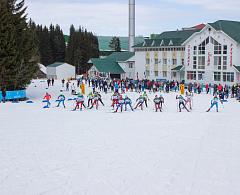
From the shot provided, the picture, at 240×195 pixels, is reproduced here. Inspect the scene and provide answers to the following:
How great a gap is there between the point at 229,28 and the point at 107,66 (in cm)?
2751

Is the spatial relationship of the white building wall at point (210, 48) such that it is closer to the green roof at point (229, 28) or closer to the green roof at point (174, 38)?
the green roof at point (229, 28)

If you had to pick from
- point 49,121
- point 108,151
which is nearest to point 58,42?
point 49,121

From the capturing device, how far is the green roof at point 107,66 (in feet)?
212

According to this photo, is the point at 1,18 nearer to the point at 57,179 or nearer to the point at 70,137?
the point at 70,137

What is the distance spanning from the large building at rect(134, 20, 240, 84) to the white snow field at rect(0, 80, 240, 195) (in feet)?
95.6

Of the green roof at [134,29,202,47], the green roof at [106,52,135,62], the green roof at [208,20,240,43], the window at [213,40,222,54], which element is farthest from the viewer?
the green roof at [106,52,135,62]

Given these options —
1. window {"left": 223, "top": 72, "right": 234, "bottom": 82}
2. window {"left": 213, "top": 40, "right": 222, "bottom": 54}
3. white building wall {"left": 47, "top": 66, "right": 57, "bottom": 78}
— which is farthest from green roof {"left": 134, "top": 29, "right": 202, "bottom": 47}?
white building wall {"left": 47, "top": 66, "right": 57, "bottom": 78}

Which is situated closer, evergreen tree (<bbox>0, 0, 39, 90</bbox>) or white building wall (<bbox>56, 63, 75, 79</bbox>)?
evergreen tree (<bbox>0, 0, 39, 90</bbox>)

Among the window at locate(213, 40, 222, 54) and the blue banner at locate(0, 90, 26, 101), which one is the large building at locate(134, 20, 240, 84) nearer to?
the window at locate(213, 40, 222, 54)

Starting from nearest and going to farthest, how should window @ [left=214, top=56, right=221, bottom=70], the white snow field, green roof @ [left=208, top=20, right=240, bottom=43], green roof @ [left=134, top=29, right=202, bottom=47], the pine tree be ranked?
the white snow field, the pine tree, green roof @ [left=208, top=20, right=240, bottom=43], window @ [left=214, top=56, right=221, bottom=70], green roof @ [left=134, top=29, right=202, bottom=47]

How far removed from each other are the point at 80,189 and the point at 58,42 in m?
104

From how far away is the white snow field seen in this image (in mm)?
8094

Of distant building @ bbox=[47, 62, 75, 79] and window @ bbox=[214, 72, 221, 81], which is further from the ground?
distant building @ bbox=[47, 62, 75, 79]

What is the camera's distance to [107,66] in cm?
6562
